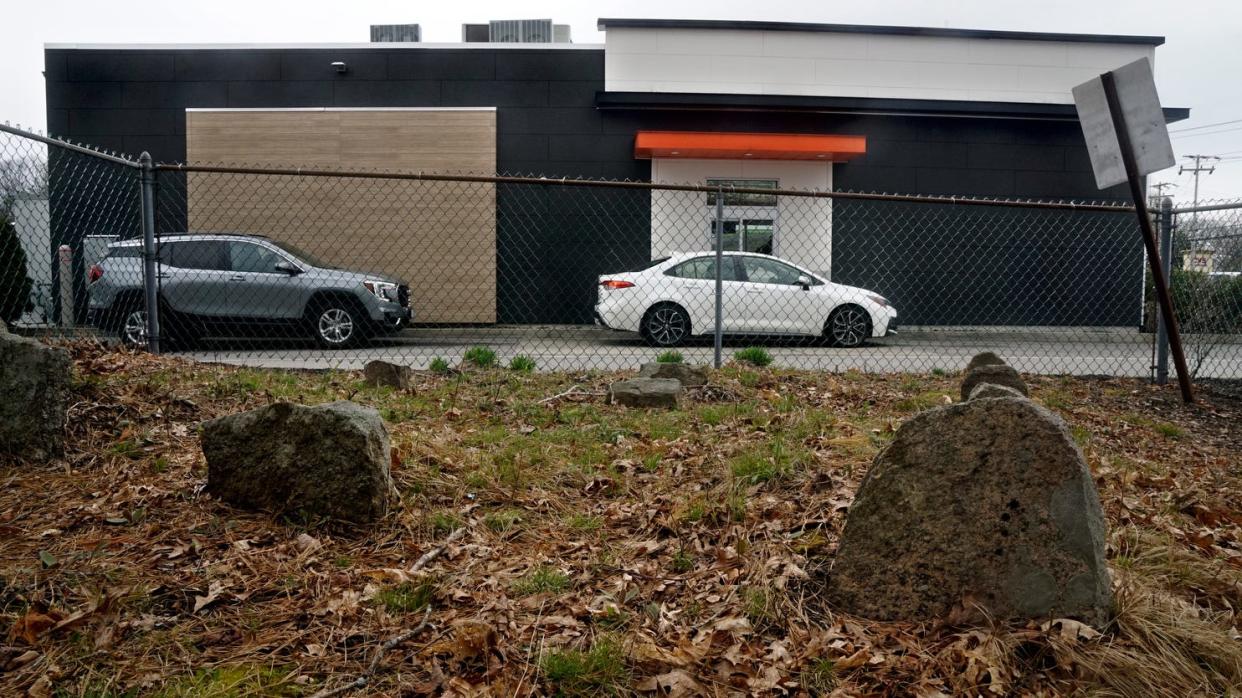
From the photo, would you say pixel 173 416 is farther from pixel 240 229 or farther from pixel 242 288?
pixel 240 229

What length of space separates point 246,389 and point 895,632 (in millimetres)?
4449

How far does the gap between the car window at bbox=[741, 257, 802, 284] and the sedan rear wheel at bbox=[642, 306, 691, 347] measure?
1.04 m

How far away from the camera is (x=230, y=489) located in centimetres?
369

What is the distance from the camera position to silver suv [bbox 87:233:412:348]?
10195mm

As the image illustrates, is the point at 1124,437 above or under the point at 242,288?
under

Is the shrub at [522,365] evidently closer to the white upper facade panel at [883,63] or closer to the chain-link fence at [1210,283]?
the chain-link fence at [1210,283]

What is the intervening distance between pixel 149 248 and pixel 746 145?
34.5ft

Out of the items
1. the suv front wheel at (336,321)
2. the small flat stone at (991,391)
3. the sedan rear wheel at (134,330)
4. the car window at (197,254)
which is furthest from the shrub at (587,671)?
the car window at (197,254)

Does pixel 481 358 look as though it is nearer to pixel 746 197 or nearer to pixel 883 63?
pixel 746 197

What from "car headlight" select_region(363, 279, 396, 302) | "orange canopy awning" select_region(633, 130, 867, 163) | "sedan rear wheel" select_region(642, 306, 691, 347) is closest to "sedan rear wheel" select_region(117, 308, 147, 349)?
"car headlight" select_region(363, 279, 396, 302)

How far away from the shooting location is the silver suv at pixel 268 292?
10195 mm

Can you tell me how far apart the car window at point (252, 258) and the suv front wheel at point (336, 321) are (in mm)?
737

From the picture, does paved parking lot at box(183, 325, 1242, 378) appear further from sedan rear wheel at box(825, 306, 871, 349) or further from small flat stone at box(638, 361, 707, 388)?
small flat stone at box(638, 361, 707, 388)

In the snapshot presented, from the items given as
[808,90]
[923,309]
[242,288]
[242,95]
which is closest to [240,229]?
[242,95]
